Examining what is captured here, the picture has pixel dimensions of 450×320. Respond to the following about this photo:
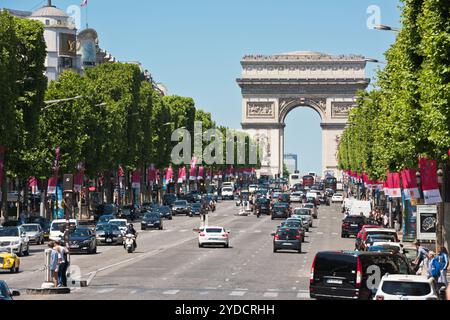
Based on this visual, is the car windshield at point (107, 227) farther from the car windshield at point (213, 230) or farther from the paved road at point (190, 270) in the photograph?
the car windshield at point (213, 230)

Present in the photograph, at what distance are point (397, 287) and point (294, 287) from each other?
1524 centimetres

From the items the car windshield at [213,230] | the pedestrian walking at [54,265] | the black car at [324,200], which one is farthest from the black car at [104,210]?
the pedestrian walking at [54,265]

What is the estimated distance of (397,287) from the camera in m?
29.4

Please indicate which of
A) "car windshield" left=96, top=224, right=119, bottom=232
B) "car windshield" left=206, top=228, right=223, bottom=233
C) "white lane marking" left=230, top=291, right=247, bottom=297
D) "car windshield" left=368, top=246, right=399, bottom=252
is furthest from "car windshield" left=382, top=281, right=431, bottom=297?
"car windshield" left=96, top=224, right=119, bottom=232

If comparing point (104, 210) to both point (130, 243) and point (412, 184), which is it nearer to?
point (130, 243)

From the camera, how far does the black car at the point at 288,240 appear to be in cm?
7012

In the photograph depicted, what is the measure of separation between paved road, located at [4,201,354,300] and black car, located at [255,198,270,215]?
1506 inches

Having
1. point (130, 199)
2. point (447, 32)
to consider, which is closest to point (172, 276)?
point (447, 32)

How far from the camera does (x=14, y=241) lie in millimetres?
63250

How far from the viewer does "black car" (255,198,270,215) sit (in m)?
132

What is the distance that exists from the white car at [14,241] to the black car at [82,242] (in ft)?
7.95

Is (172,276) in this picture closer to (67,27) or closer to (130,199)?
(130,199)

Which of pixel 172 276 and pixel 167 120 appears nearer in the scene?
pixel 172 276
